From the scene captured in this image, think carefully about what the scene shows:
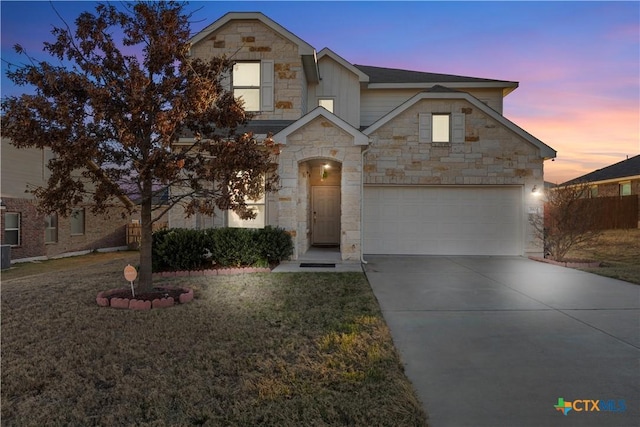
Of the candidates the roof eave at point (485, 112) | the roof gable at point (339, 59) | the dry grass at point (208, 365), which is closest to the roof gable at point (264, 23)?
the roof gable at point (339, 59)

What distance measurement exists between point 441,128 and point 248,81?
22.2 ft

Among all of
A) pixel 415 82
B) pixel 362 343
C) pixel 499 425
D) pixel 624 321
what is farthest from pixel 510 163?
pixel 499 425

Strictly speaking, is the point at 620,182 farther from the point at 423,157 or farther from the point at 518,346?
the point at 518,346

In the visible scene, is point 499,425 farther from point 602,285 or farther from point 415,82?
point 415,82

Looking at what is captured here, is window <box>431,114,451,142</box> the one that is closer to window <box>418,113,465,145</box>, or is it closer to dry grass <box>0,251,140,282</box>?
window <box>418,113,465,145</box>

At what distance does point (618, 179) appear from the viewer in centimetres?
2355

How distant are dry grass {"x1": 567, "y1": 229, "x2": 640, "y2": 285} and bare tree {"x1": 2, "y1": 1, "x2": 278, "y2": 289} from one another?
8.72m

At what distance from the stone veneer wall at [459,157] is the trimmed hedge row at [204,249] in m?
5.11

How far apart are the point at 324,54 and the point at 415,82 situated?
3950mm

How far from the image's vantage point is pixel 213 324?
525cm

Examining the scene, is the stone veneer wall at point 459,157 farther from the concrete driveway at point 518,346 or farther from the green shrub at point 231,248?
the green shrub at point 231,248

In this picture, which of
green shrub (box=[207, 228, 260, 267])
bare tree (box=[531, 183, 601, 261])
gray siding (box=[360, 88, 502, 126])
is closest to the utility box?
green shrub (box=[207, 228, 260, 267])

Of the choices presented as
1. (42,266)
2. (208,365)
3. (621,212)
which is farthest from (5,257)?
(621,212)

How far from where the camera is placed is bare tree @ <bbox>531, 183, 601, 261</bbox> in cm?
1127
